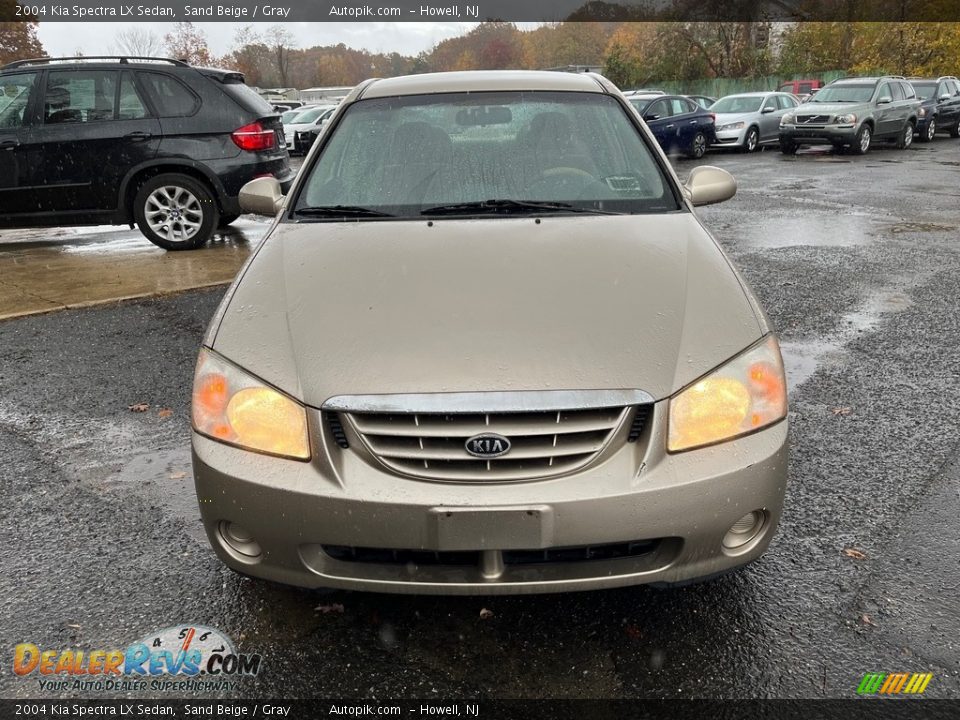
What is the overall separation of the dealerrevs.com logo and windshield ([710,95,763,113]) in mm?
20495

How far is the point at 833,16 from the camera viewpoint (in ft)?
152

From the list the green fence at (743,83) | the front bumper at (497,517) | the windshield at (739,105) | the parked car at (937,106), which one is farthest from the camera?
the green fence at (743,83)

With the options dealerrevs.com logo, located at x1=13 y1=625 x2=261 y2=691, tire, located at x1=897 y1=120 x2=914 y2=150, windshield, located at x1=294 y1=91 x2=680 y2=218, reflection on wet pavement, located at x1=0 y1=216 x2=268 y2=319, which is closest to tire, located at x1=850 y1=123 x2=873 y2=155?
tire, located at x1=897 y1=120 x2=914 y2=150

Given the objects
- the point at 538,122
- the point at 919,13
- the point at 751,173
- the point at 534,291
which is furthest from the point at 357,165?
the point at 919,13

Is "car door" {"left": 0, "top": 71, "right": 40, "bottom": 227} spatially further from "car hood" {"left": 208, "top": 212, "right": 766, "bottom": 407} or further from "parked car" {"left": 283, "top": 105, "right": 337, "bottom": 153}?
"parked car" {"left": 283, "top": 105, "right": 337, "bottom": 153}

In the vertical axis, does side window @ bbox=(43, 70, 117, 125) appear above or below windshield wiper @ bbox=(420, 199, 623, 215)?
above

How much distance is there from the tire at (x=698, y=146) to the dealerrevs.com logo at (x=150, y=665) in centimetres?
1848

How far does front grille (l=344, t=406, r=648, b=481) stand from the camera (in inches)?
80.1

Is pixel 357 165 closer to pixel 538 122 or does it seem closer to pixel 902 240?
pixel 538 122

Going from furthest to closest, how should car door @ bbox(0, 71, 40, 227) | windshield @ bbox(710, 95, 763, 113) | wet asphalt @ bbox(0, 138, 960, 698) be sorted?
windshield @ bbox(710, 95, 763, 113), car door @ bbox(0, 71, 40, 227), wet asphalt @ bbox(0, 138, 960, 698)

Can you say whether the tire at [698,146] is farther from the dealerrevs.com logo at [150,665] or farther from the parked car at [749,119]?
the dealerrevs.com logo at [150,665]

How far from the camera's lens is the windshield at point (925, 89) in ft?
73.7

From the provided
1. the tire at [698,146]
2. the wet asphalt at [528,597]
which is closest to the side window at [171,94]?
the wet asphalt at [528,597]

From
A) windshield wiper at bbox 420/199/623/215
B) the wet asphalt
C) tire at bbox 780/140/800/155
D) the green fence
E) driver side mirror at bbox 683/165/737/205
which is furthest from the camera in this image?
the green fence
